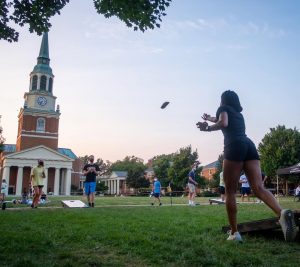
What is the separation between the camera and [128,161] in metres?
148

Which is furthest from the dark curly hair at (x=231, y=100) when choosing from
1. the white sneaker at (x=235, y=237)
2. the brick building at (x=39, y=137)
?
the brick building at (x=39, y=137)

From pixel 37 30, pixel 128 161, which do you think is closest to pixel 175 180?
pixel 37 30

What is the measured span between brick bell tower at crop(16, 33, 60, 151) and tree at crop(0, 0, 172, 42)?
2681 inches

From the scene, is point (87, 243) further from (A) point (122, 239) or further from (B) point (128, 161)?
(B) point (128, 161)

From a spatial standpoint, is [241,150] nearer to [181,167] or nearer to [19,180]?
[181,167]

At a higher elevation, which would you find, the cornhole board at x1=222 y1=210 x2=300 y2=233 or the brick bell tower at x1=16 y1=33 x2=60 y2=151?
the brick bell tower at x1=16 y1=33 x2=60 y2=151

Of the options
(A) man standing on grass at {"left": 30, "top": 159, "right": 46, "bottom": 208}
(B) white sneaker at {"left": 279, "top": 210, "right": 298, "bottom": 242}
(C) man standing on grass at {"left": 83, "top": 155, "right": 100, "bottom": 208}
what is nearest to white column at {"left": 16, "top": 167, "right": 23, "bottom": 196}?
(A) man standing on grass at {"left": 30, "top": 159, "right": 46, "bottom": 208}

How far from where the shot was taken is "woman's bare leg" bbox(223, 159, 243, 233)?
16.2 ft

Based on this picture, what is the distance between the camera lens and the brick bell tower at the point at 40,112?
73.8 m

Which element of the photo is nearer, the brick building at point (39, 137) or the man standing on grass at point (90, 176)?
the man standing on grass at point (90, 176)

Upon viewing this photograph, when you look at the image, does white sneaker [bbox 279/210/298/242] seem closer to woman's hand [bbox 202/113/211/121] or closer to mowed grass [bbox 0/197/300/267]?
mowed grass [bbox 0/197/300/267]

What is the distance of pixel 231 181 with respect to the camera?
5.00m

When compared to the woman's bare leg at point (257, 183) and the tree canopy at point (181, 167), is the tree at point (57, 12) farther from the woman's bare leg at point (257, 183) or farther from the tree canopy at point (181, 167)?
the tree canopy at point (181, 167)

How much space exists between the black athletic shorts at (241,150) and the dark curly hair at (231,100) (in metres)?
0.55
